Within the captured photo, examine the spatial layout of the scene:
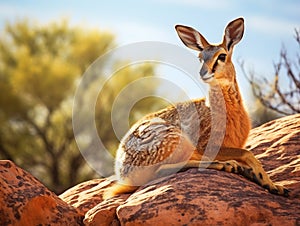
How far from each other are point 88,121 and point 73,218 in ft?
43.3

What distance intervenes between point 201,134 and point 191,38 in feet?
3.93

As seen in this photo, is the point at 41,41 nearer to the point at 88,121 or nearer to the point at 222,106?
the point at 88,121

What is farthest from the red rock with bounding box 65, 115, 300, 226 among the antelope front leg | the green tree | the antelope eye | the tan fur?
the green tree

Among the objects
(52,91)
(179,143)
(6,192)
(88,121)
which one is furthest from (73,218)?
(52,91)

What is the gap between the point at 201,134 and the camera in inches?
307

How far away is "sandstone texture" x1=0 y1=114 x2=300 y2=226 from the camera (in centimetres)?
625

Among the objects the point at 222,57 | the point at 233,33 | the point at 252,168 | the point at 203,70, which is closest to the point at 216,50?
the point at 222,57

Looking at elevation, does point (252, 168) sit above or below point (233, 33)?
below

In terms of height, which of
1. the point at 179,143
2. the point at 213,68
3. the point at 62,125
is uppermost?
the point at 213,68

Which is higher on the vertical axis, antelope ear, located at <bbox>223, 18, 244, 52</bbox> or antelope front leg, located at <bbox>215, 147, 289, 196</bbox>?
antelope ear, located at <bbox>223, 18, 244, 52</bbox>

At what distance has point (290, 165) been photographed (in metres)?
7.60

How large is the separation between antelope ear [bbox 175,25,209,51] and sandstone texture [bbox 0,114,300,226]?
1.56 metres

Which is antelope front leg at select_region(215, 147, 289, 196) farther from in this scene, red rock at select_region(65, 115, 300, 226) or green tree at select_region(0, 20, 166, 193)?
green tree at select_region(0, 20, 166, 193)

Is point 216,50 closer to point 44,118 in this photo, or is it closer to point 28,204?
point 28,204
